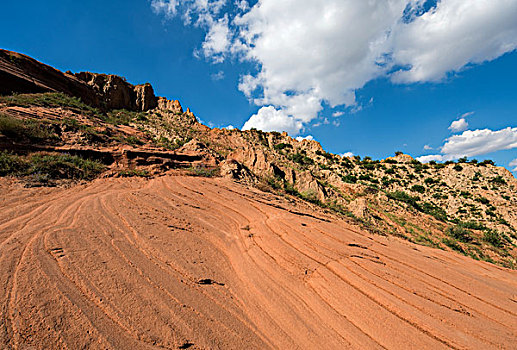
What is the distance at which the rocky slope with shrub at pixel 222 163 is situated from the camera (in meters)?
9.23

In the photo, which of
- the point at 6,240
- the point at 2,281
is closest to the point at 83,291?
the point at 2,281

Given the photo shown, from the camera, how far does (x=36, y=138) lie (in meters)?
9.08

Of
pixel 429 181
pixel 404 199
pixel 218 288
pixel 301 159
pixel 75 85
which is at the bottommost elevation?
pixel 218 288

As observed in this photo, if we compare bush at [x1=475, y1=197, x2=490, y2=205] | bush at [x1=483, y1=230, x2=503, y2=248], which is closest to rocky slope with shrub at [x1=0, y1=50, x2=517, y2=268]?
bush at [x1=483, y1=230, x2=503, y2=248]

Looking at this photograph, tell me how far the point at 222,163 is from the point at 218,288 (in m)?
9.56

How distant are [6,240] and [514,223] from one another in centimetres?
3709

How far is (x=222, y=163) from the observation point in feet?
41.3

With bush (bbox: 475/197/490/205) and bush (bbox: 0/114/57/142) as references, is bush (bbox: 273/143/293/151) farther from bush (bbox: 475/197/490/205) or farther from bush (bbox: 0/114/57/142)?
bush (bbox: 0/114/57/142)

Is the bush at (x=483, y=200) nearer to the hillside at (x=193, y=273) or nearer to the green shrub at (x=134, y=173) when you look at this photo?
the hillside at (x=193, y=273)

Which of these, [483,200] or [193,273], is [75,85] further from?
[483,200]

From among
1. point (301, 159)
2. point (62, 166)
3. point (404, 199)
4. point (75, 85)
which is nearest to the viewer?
point (62, 166)

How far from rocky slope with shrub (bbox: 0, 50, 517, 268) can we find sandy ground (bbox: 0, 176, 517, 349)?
4.48 m

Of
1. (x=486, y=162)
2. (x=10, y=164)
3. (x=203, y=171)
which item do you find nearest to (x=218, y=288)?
(x=203, y=171)

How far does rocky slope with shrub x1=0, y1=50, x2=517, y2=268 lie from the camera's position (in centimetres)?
923
